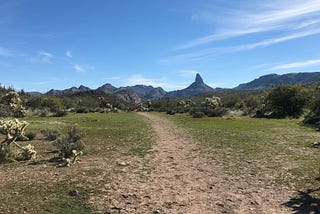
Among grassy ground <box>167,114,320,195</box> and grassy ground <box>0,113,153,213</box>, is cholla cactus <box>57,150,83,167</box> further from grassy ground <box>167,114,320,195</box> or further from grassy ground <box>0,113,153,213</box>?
grassy ground <box>167,114,320,195</box>

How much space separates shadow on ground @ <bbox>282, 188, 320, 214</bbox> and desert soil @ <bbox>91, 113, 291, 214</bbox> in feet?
0.64

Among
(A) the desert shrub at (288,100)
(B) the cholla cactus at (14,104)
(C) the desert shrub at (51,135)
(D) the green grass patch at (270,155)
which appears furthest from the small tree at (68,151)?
(B) the cholla cactus at (14,104)

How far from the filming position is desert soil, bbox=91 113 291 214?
8.97m

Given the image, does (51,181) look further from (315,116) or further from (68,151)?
(315,116)

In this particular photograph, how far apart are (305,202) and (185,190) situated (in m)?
2.81

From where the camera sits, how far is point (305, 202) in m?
9.17

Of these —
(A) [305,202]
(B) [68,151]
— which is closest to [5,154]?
(B) [68,151]

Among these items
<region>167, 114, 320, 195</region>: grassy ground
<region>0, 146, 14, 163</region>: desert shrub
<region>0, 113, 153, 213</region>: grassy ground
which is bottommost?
<region>167, 114, 320, 195</region>: grassy ground

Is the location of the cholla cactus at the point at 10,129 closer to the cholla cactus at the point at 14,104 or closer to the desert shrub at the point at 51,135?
the desert shrub at the point at 51,135

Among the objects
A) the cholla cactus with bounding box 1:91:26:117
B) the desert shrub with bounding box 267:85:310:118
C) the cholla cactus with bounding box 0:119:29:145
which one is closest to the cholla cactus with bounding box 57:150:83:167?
the cholla cactus with bounding box 0:119:29:145

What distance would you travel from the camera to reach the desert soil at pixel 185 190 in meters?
8.97

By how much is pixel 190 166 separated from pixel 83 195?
4.59 meters

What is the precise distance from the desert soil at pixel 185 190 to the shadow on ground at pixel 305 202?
19 centimetres

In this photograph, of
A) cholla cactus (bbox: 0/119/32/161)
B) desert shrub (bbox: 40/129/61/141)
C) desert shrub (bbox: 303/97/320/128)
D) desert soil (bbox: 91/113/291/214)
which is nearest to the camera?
desert soil (bbox: 91/113/291/214)
